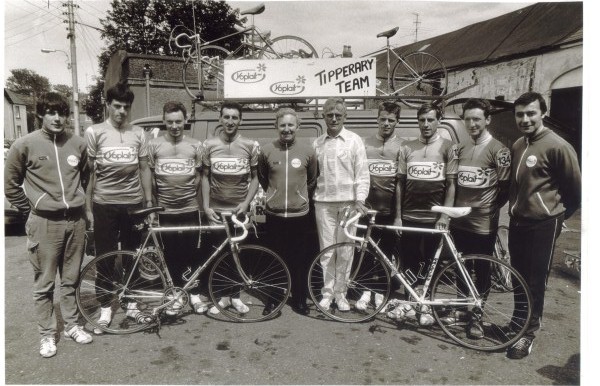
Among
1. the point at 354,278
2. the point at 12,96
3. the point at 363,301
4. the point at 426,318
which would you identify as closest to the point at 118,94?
the point at 354,278

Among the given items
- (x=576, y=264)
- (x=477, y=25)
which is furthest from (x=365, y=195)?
(x=477, y=25)

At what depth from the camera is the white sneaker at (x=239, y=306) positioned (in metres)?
4.13

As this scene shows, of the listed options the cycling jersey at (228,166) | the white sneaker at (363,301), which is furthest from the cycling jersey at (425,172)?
the cycling jersey at (228,166)

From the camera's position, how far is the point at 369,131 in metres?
4.80

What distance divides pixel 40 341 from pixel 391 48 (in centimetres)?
624

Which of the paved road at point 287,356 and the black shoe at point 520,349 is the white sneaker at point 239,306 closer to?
the paved road at point 287,356

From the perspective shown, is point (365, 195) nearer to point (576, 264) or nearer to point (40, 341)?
point (40, 341)

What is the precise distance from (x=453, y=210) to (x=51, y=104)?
3.47 meters

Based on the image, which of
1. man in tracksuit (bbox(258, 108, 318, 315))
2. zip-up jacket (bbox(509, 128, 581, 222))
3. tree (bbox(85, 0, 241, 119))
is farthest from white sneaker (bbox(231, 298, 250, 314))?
tree (bbox(85, 0, 241, 119))

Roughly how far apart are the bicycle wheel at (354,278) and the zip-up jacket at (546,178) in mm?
1382

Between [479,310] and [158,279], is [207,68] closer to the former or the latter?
[158,279]

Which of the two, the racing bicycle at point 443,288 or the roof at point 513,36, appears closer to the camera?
the racing bicycle at point 443,288

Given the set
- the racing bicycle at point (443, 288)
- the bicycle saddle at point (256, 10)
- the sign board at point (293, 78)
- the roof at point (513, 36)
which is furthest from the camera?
the roof at point (513, 36)

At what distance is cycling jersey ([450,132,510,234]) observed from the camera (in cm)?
359
